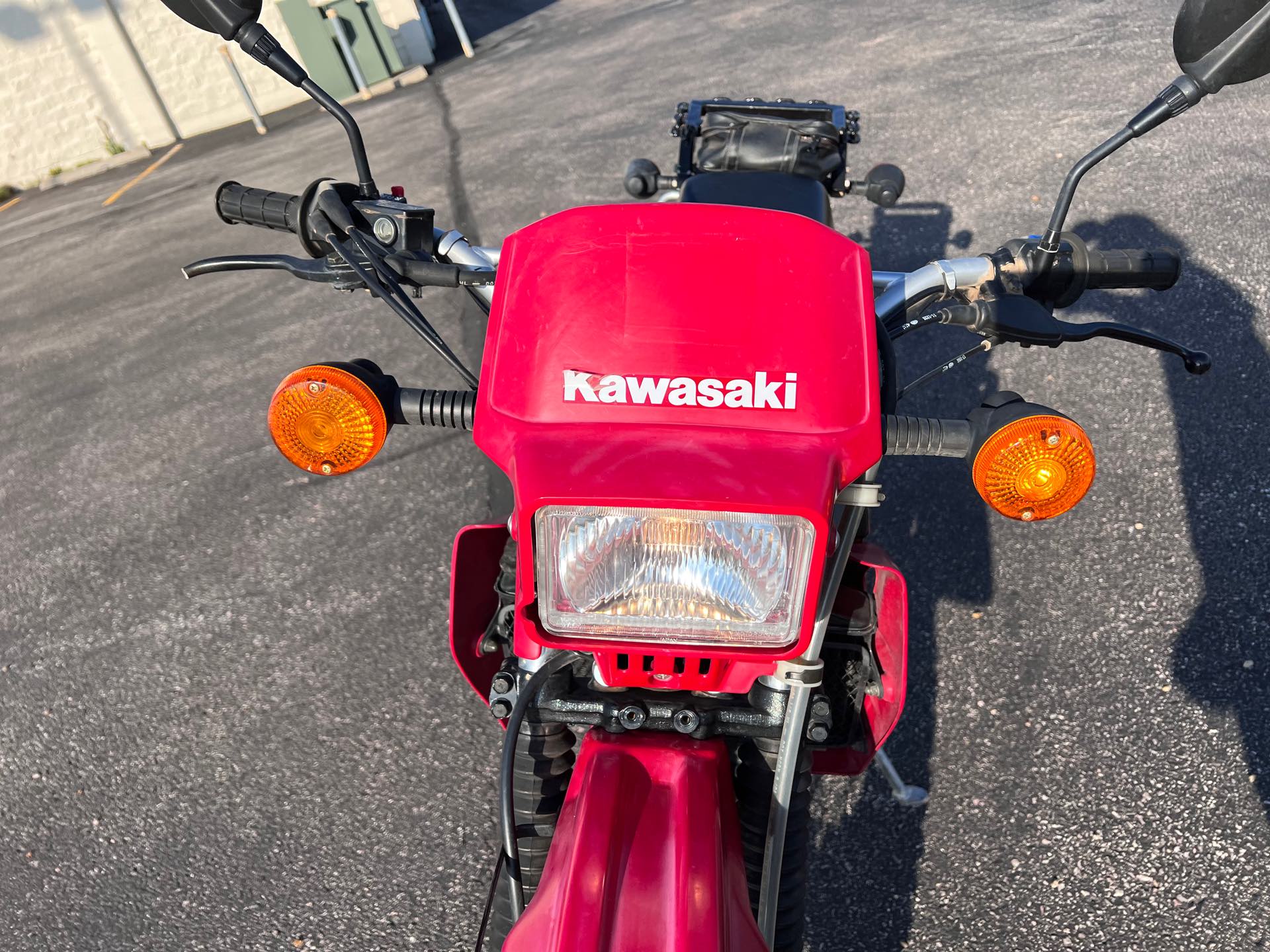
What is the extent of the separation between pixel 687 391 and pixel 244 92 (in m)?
12.1

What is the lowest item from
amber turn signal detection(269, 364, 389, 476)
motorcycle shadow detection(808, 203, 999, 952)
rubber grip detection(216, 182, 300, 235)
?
motorcycle shadow detection(808, 203, 999, 952)

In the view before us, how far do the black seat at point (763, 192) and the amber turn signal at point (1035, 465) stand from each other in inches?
64.9

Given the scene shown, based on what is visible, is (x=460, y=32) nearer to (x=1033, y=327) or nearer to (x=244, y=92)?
(x=244, y=92)

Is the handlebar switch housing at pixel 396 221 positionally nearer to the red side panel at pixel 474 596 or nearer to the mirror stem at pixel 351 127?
the mirror stem at pixel 351 127

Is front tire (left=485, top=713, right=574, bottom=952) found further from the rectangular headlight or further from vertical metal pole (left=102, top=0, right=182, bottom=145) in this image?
vertical metal pole (left=102, top=0, right=182, bottom=145)

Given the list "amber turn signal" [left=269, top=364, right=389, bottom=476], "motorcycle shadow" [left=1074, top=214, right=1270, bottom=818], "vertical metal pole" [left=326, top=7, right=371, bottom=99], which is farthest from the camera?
"vertical metal pole" [left=326, top=7, right=371, bottom=99]

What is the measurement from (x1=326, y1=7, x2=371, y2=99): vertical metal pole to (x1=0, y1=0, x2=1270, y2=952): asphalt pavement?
612cm

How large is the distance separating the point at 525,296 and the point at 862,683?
1.19 m

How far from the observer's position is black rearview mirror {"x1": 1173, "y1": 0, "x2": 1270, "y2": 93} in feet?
4.85

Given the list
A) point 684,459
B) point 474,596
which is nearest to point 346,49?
point 474,596

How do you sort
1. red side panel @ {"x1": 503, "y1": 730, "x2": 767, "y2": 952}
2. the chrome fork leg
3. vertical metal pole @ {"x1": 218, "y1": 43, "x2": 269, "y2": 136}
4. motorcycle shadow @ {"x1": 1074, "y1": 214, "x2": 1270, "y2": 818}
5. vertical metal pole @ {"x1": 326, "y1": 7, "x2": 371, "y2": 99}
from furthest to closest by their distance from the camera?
vertical metal pole @ {"x1": 326, "y1": 7, "x2": 371, "y2": 99}, vertical metal pole @ {"x1": 218, "y1": 43, "x2": 269, "y2": 136}, motorcycle shadow @ {"x1": 1074, "y1": 214, "x2": 1270, "y2": 818}, the chrome fork leg, red side panel @ {"x1": 503, "y1": 730, "x2": 767, "y2": 952}

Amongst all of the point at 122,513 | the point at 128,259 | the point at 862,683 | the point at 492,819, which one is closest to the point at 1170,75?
the point at 862,683

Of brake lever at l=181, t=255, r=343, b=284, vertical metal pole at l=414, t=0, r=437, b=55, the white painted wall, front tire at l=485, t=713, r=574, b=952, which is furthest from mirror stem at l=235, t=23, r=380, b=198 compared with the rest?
vertical metal pole at l=414, t=0, r=437, b=55

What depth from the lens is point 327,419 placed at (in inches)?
59.7
